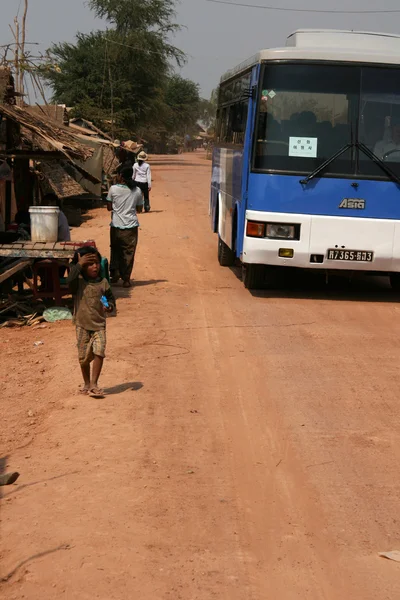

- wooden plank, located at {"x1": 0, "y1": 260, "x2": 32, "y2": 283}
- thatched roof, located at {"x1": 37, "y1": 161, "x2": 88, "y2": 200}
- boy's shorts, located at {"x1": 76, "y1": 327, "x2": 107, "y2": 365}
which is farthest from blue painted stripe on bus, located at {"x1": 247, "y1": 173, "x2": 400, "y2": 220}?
thatched roof, located at {"x1": 37, "y1": 161, "x2": 88, "y2": 200}

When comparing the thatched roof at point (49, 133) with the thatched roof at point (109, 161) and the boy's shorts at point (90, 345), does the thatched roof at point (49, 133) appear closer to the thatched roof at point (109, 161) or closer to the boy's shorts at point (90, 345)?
the boy's shorts at point (90, 345)

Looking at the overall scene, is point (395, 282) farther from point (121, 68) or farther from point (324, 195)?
point (121, 68)

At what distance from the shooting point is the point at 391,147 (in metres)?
10.8

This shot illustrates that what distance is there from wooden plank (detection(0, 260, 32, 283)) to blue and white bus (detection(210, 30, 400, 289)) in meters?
2.70

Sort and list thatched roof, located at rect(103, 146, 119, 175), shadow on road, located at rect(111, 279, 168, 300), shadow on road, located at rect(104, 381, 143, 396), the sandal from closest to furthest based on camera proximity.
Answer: the sandal → shadow on road, located at rect(104, 381, 143, 396) → shadow on road, located at rect(111, 279, 168, 300) → thatched roof, located at rect(103, 146, 119, 175)

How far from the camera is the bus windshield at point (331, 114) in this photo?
421 inches

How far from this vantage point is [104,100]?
5300 cm

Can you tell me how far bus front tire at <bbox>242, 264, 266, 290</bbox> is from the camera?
1173 cm

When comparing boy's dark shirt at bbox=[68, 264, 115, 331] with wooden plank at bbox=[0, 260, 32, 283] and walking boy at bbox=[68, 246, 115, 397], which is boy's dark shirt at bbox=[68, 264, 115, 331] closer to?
walking boy at bbox=[68, 246, 115, 397]

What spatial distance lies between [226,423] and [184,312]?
4.12 m

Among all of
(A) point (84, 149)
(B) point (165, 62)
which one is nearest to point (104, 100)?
(B) point (165, 62)

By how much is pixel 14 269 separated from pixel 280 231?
3.21m

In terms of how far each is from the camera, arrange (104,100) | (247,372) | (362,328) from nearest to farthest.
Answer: (247,372), (362,328), (104,100)

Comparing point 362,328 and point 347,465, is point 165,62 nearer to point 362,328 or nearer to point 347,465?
point 362,328
